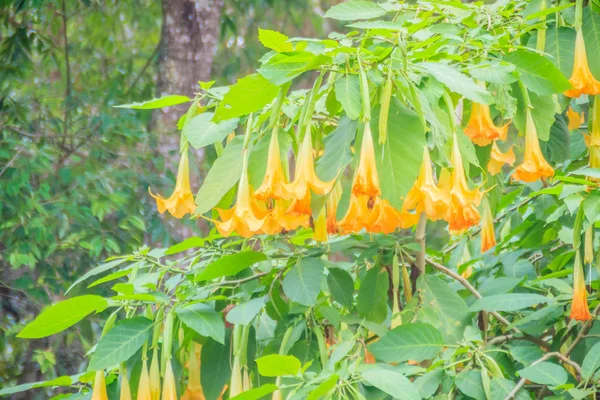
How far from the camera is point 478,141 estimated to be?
5.73ft

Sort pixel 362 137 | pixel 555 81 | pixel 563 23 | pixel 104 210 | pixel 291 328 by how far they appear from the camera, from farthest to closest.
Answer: pixel 104 210
pixel 563 23
pixel 291 328
pixel 555 81
pixel 362 137

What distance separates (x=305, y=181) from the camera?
1.45 metres

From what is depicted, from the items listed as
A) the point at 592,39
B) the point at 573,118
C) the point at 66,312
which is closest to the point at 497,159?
the point at 592,39

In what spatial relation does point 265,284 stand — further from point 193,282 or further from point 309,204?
point 309,204

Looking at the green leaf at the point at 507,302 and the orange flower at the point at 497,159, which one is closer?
the green leaf at the point at 507,302

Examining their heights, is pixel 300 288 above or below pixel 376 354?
above

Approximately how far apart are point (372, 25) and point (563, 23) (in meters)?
0.58

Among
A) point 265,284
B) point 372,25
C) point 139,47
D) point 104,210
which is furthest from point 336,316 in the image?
point 139,47

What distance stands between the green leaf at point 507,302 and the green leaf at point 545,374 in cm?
17

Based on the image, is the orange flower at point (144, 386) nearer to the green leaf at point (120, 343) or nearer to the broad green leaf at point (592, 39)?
the green leaf at point (120, 343)

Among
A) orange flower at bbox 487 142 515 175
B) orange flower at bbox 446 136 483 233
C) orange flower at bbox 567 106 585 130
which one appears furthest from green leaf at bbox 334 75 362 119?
orange flower at bbox 567 106 585 130

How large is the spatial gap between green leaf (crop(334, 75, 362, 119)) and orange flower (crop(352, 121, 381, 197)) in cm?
5

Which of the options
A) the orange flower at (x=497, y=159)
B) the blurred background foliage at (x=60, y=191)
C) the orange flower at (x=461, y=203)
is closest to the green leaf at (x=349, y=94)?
the orange flower at (x=461, y=203)

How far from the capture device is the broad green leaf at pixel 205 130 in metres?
1.63
